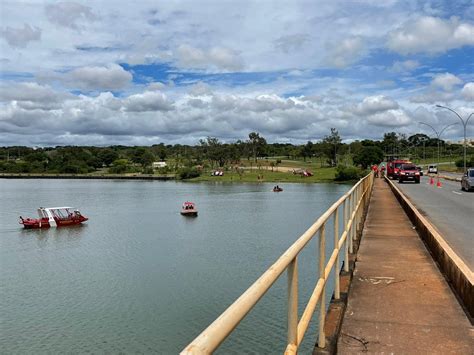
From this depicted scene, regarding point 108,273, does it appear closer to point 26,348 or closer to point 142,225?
point 26,348

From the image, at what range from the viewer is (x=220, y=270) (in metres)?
26.7

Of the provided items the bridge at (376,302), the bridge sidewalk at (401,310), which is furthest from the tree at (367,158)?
the bridge at (376,302)

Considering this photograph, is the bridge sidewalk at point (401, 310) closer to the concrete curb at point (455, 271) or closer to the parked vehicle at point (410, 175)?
the concrete curb at point (455, 271)

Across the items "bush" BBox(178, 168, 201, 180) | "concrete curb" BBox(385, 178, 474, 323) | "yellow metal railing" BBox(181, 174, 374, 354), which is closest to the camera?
"yellow metal railing" BBox(181, 174, 374, 354)

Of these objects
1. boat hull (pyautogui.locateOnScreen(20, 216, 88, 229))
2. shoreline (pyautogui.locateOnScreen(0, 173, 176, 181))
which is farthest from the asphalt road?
shoreline (pyautogui.locateOnScreen(0, 173, 176, 181))

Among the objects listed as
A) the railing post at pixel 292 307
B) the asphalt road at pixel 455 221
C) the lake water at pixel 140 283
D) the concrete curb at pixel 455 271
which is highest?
the railing post at pixel 292 307

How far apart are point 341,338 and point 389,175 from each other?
54.6 meters

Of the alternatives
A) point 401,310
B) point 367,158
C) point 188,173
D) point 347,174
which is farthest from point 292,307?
point 188,173

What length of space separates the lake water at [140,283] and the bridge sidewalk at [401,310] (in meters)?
6.76

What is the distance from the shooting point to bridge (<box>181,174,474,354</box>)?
10.1ft

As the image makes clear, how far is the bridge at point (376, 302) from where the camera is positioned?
3.07 m

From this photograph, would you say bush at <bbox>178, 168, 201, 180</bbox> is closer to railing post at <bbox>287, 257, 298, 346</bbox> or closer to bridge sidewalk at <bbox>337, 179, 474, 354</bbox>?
bridge sidewalk at <bbox>337, 179, 474, 354</bbox>

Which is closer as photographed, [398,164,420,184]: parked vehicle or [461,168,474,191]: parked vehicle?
[461,168,474,191]: parked vehicle

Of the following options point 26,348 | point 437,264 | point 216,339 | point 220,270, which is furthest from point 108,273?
point 216,339
